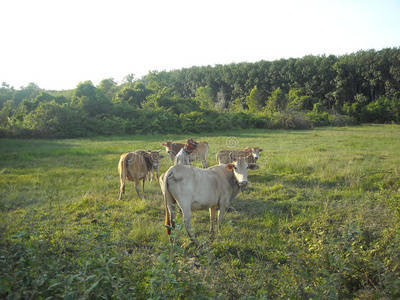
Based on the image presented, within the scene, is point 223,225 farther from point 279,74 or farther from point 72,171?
point 279,74

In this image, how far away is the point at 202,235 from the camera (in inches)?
245

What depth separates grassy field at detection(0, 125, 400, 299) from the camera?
2883 mm

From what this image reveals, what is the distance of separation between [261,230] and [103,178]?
6.73 m

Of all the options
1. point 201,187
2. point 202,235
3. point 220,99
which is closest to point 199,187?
point 201,187

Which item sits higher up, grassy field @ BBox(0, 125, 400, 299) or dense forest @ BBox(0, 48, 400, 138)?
dense forest @ BBox(0, 48, 400, 138)

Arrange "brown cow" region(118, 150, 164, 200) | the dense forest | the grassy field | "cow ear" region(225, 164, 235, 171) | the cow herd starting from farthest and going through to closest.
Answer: the dense forest
"brown cow" region(118, 150, 164, 200)
"cow ear" region(225, 164, 235, 171)
the cow herd
the grassy field

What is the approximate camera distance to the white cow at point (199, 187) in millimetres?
5730

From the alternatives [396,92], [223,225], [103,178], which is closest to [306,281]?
[223,225]

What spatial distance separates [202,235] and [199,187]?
1.11 m

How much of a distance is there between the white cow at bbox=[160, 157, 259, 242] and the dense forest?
71.7ft

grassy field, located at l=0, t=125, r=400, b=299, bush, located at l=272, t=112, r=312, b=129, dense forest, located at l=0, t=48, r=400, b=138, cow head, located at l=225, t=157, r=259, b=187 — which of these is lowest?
grassy field, located at l=0, t=125, r=400, b=299

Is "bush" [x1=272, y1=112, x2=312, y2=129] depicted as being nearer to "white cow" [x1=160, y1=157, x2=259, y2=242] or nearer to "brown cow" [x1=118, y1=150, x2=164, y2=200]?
"brown cow" [x1=118, y1=150, x2=164, y2=200]

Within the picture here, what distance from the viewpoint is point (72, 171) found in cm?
1166

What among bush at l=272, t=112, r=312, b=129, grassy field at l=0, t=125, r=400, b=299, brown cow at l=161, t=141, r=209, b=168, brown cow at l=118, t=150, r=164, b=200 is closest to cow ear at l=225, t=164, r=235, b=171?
grassy field at l=0, t=125, r=400, b=299
